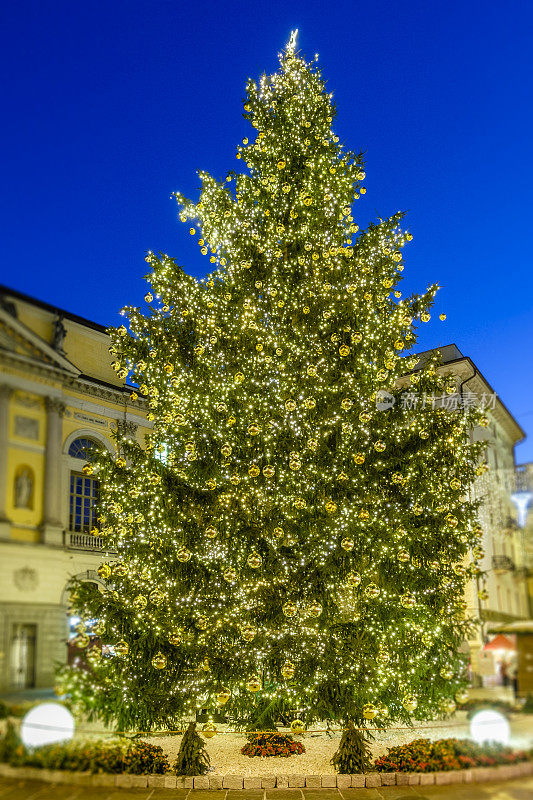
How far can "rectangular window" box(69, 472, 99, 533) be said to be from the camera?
6949 mm

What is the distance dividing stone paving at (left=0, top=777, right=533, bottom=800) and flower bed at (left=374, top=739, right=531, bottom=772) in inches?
7.3

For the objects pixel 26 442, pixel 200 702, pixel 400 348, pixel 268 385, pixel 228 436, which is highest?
pixel 400 348

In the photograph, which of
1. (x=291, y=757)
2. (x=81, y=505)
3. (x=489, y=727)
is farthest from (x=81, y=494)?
(x=291, y=757)

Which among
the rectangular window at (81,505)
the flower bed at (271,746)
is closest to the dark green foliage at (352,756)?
the flower bed at (271,746)

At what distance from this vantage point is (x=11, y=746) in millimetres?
5484

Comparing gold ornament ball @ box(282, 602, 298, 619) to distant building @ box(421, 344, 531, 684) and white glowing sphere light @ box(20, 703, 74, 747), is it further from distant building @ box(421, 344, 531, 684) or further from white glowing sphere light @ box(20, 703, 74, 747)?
white glowing sphere light @ box(20, 703, 74, 747)

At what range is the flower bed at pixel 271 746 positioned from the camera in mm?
11078

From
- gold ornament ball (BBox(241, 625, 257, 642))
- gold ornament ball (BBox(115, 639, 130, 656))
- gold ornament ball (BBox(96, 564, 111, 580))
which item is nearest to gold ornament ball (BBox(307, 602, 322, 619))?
gold ornament ball (BBox(241, 625, 257, 642))

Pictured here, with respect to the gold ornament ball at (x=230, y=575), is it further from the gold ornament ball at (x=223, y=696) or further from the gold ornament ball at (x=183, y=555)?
the gold ornament ball at (x=223, y=696)

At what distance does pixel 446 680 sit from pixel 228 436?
4888mm

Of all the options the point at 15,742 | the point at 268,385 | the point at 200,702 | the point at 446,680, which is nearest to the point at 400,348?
the point at 268,385

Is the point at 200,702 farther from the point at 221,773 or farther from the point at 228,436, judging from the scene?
the point at 228,436

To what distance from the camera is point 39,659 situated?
6082 millimetres

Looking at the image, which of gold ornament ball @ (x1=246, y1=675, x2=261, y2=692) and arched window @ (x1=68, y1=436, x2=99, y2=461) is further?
Result: gold ornament ball @ (x1=246, y1=675, x2=261, y2=692)
